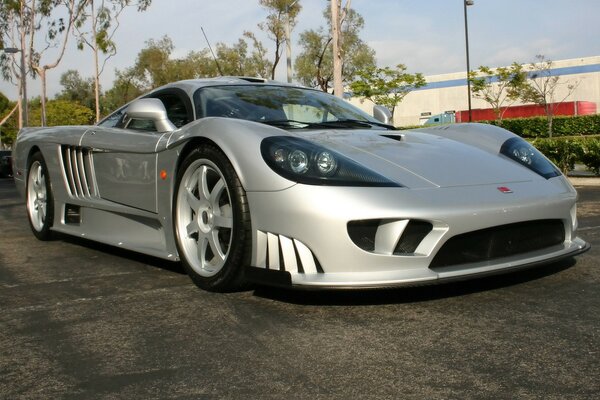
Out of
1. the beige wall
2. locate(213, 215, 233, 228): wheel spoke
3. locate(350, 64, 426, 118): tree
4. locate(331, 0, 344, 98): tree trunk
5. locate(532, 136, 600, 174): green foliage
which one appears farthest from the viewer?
the beige wall

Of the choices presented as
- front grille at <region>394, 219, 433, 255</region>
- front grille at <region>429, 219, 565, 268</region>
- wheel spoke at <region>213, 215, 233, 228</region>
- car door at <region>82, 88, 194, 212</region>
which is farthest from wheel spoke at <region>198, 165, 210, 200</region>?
front grille at <region>429, 219, 565, 268</region>

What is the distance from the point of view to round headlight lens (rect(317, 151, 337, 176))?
3.22 m

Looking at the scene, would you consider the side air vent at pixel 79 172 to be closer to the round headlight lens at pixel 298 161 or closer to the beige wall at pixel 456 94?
the round headlight lens at pixel 298 161

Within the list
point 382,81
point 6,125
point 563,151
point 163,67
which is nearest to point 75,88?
point 6,125

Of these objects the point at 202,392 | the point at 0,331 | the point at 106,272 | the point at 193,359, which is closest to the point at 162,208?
the point at 106,272

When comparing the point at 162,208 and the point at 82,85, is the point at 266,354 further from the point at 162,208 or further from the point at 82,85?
the point at 82,85

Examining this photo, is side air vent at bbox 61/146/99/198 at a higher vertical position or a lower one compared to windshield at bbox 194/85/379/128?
lower

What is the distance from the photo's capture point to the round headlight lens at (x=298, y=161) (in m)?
3.23

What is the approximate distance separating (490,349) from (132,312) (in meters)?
1.66

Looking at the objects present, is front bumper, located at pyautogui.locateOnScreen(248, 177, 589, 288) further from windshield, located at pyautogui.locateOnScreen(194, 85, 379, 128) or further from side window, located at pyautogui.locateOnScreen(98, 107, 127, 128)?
side window, located at pyautogui.locateOnScreen(98, 107, 127, 128)

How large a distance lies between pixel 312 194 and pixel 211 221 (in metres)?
0.77

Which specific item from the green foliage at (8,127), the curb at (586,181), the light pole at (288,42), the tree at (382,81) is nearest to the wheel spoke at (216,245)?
the curb at (586,181)

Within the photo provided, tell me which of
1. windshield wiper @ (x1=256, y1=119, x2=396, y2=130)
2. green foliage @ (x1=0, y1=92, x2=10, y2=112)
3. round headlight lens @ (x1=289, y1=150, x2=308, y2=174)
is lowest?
round headlight lens @ (x1=289, y1=150, x2=308, y2=174)

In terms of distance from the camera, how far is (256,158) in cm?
333
